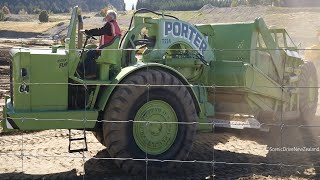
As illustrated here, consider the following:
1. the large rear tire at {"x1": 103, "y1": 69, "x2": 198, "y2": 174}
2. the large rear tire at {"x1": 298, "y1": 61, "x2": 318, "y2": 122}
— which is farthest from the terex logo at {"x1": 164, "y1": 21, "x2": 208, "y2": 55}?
the large rear tire at {"x1": 298, "y1": 61, "x2": 318, "y2": 122}

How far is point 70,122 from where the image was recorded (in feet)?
21.3

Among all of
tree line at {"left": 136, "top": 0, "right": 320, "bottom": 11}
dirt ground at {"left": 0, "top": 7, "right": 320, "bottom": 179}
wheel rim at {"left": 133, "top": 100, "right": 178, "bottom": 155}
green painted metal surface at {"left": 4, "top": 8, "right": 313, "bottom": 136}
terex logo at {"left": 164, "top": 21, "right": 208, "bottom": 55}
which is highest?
tree line at {"left": 136, "top": 0, "right": 320, "bottom": 11}

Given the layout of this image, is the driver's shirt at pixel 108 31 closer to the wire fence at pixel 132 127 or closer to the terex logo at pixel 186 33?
the wire fence at pixel 132 127

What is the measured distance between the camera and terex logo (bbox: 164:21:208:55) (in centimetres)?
812

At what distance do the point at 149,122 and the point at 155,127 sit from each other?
0.17 m

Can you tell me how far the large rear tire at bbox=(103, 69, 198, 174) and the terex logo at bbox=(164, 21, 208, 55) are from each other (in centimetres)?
145

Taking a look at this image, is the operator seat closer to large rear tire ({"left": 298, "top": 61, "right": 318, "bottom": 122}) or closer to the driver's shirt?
the driver's shirt

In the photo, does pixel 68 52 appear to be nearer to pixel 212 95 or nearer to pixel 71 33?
pixel 71 33

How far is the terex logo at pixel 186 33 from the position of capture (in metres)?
8.12

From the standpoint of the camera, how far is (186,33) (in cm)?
830

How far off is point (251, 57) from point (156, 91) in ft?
9.87

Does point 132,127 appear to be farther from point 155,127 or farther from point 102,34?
point 102,34

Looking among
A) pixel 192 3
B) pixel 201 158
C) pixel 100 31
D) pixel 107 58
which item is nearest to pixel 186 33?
pixel 100 31

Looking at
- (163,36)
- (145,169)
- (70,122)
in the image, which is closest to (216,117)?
(163,36)
